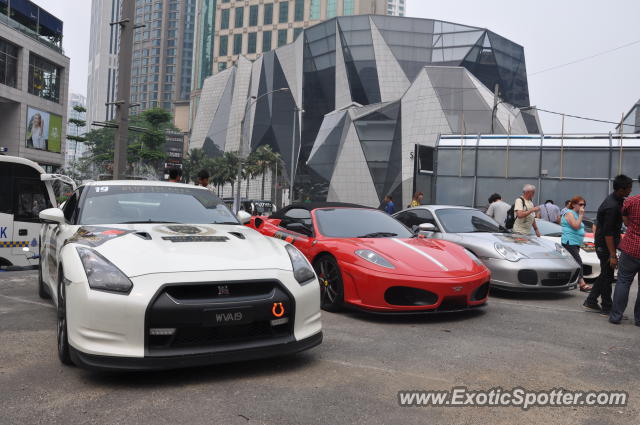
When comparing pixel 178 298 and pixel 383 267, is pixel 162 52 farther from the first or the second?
pixel 178 298

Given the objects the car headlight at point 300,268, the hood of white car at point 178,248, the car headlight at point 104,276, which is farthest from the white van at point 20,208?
the car headlight at point 300,268

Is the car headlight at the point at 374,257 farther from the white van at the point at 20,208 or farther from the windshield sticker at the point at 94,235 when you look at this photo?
the white van at the point at 20,208

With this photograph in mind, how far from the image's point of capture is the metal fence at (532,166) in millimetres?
18109

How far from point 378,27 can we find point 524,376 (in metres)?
52.2

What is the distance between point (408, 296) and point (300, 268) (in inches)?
76.6

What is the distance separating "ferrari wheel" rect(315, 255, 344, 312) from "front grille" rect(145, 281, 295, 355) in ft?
7.21

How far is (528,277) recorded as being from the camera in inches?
277

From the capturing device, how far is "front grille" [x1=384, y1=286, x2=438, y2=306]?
5273 mm

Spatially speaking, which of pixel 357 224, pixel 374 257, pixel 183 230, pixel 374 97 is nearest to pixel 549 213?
pixel 357 224

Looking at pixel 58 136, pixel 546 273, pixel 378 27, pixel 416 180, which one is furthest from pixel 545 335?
pixel 378 27

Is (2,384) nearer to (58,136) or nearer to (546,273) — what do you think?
(546,273)

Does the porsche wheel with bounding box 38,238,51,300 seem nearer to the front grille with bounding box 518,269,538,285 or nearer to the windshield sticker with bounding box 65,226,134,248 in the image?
the windshield sticker with bounding box 65,226,134,248

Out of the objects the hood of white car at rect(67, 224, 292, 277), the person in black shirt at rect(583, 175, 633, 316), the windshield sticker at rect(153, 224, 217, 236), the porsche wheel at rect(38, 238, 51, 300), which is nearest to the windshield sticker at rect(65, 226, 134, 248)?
the hood of white car at rect(67, 224, 292, 277)

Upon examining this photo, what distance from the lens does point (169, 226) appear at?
4258 millimetres
